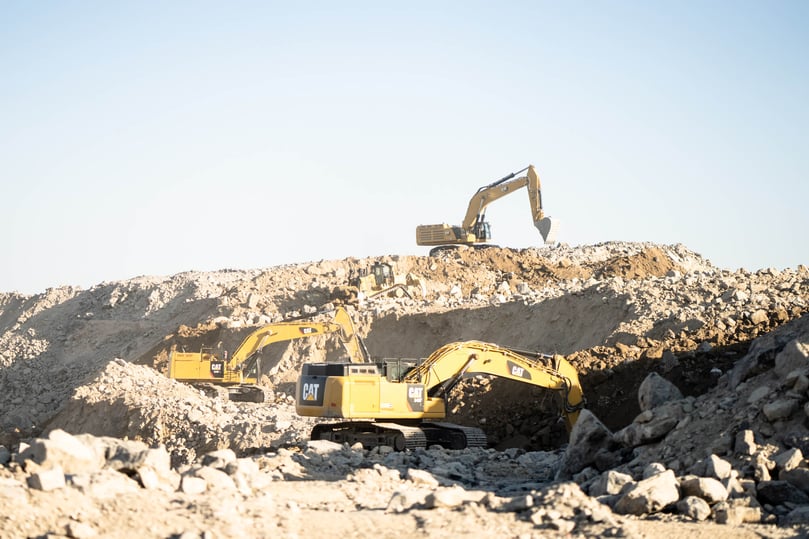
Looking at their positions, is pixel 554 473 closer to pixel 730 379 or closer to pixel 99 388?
pixel 730 379

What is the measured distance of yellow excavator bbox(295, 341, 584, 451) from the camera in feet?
52.4

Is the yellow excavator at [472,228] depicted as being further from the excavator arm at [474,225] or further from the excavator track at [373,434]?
the excavator track at [373,434]

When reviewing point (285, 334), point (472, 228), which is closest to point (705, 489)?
point (285, 334)

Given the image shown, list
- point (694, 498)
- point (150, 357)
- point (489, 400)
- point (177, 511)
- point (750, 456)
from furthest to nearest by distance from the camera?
point (150, 357)
point (489, 400)
point (750, 456)
point (694, 498)
point (177, 511)

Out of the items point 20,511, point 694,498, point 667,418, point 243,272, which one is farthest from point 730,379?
point 243,272

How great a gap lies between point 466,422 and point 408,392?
11.2 feet

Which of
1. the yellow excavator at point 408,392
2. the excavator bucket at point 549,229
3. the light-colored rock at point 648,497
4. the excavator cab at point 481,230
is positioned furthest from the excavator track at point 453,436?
the excavator cab at point 481,230

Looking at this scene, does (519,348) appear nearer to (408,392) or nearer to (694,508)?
(408,392)

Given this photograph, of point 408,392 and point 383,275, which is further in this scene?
point 383,275

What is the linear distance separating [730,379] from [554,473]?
2.65 meters

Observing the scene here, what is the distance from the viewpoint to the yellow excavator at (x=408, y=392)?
15969 mm

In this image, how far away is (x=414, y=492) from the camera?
424 inches

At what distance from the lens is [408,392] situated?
16.3 meters

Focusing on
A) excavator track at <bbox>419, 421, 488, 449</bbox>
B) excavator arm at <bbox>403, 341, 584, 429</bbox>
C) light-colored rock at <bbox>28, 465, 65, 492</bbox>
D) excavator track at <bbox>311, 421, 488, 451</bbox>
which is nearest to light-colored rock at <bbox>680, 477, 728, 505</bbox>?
excavator track at <bbox>311, 421, 488, 451</bbox>
